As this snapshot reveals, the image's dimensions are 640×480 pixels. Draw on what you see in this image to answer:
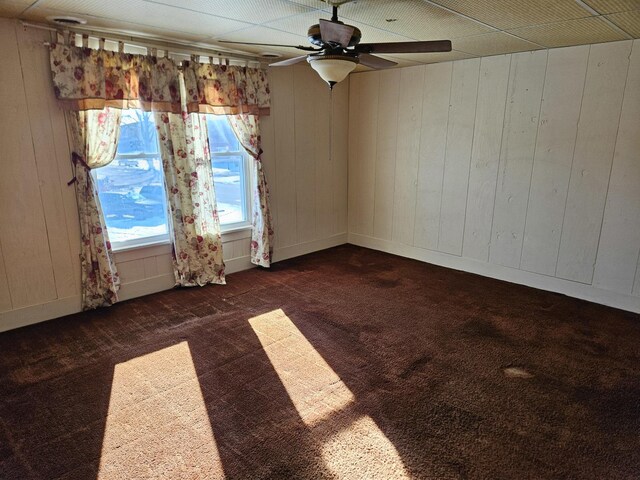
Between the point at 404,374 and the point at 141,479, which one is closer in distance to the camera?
the point at 141,479

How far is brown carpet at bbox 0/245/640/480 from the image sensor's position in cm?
209

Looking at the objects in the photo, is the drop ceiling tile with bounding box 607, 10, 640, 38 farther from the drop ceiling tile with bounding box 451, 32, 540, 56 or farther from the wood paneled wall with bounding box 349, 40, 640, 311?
the drop ceiling tile with bounding box 451, 32, 540, 56

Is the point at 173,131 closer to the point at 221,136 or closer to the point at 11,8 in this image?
the point at 221,136

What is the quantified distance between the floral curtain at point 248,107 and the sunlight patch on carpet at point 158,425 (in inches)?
78.3

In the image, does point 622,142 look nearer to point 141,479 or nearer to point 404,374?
point 404,374

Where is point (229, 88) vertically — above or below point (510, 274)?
above

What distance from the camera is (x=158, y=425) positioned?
2352 millimetres

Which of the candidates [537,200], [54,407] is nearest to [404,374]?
[54,407]

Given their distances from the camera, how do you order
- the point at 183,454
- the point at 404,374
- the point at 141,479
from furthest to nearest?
the point at 404,374 → the point at 183,454 → the point at 141,479

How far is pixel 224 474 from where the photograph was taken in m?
2.01

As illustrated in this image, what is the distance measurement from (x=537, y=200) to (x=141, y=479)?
3.99 m

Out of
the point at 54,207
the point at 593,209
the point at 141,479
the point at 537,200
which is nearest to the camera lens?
the point at 141,479

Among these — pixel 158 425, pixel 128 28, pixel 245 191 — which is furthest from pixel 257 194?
pixel 158 425

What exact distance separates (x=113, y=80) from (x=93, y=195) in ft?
3.21
